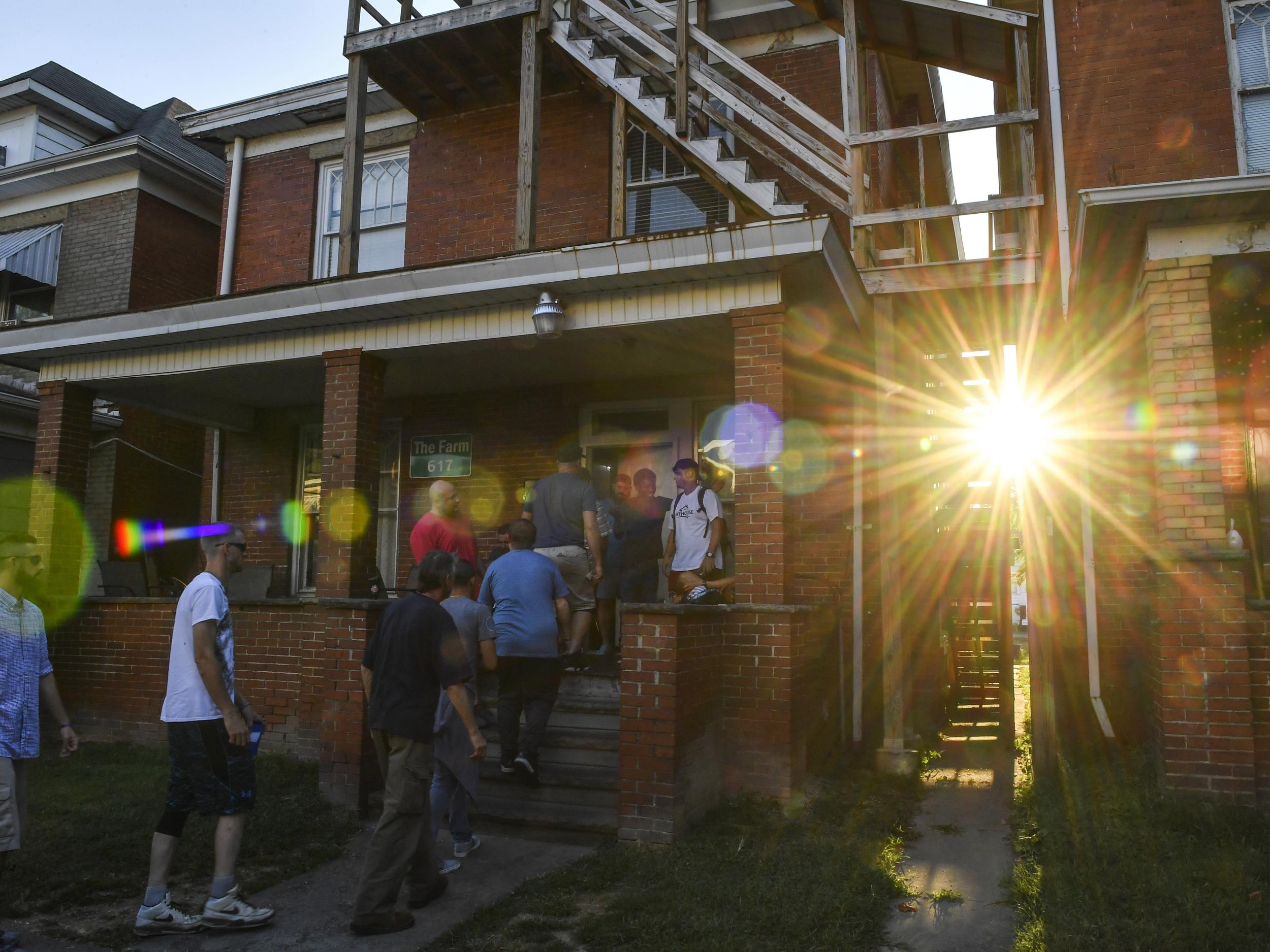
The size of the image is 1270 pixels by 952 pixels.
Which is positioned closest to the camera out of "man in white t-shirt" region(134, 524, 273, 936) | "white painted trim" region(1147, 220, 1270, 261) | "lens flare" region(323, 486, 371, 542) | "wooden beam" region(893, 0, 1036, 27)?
"man in white t-shirt" region(134, 524, 273, 936)

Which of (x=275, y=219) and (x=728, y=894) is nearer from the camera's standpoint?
(x=728, y=894)

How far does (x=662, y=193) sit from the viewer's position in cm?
997

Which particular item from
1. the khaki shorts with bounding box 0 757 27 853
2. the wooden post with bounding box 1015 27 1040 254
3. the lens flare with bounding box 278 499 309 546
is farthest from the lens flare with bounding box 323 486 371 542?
the wooden post with bounding box 1015 27 1040 254

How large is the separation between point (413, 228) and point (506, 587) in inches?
239

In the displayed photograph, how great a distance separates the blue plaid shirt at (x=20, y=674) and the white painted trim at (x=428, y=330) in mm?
3639

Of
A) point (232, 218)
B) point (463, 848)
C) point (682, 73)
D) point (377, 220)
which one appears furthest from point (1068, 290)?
point (232, 218)

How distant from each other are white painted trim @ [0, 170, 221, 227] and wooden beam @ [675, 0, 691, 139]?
9325 mm

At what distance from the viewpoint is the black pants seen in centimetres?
615

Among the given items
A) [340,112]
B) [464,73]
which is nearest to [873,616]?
[464,73]

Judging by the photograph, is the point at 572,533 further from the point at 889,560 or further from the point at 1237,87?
the point at 1237,87

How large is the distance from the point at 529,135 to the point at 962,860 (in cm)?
639

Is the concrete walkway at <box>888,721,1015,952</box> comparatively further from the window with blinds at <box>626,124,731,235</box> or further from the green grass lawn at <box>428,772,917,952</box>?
the window with blinds at <box>626,124,731,235</box>

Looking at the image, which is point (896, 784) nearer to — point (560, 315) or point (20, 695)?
point (560, 315)

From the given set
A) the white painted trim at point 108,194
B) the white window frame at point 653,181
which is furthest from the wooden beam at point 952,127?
the white painted trim at point 108,194
